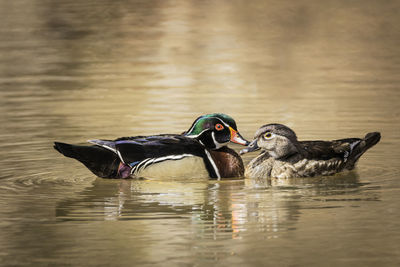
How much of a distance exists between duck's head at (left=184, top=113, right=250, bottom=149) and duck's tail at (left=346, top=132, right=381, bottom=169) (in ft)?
4.04

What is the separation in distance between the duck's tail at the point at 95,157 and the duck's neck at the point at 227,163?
111 centimetres

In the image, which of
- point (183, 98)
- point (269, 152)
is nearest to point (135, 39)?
point (183, 98)

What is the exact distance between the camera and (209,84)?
20.2 m

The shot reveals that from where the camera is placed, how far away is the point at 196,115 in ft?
55.2

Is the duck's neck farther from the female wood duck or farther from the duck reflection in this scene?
the duck reflection

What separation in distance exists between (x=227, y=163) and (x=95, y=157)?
1.49 m

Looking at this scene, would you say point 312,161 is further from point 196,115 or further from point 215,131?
point 196,115

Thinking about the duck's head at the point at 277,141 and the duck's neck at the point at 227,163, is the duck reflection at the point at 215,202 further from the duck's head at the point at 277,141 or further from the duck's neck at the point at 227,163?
the duck's head at the point at 277,141

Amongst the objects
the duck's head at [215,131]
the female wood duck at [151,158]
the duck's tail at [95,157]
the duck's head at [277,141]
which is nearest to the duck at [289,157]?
the duck's head at [277,141]

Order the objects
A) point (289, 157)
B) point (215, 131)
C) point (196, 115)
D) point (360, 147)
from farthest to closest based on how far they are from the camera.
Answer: point (196, 115)
point (360, 147)
point (215, 131)
point (289, 157)

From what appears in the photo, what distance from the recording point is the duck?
1266cm

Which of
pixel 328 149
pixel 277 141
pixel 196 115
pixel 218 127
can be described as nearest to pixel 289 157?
pixel 277 141

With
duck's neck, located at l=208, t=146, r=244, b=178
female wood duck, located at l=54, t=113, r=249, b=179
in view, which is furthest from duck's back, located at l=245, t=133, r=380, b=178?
female wood duck, located at l=54, t=113, r=249, b=179

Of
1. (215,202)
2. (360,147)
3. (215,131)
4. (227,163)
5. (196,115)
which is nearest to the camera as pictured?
(215,202)
